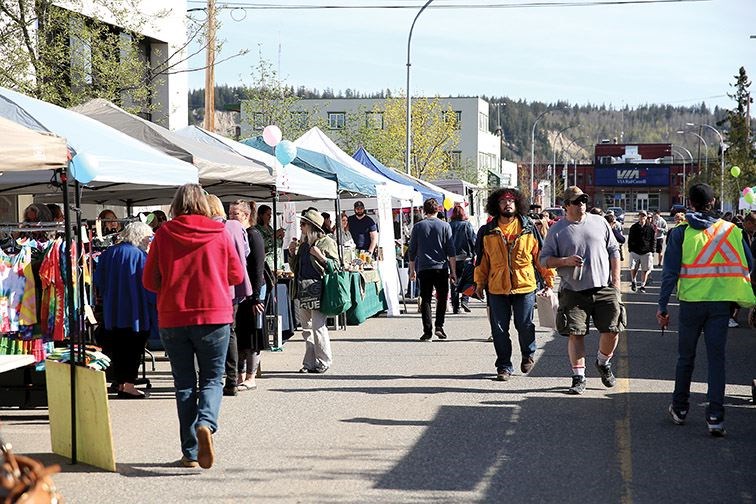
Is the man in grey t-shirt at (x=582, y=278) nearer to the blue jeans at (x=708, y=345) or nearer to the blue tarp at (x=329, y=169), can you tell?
the blue jeans at (x=708, y=345)

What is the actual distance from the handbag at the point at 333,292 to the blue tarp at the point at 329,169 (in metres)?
5.69

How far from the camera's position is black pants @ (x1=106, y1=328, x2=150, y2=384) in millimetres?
10531

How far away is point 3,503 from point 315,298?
8736mm

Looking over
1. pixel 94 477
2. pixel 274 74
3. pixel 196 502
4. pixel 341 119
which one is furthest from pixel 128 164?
pixel 341 119

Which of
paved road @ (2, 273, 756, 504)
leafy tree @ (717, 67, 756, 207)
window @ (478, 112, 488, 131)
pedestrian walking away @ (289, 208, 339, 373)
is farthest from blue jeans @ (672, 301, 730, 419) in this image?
window @ (478, 112, 488, 131)

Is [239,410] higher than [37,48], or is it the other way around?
[37,48]

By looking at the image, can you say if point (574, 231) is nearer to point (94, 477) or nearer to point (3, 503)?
point (94, 477)

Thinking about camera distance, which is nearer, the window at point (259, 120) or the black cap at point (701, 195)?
the black cap at point (701, 195)

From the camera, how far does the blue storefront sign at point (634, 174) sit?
147 m

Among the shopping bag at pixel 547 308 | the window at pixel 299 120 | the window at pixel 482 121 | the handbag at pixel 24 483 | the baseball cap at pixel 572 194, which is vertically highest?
the window at pixel 482 121

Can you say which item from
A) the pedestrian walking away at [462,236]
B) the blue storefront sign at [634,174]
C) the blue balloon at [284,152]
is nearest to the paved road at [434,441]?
the blue balloon at [284,152]

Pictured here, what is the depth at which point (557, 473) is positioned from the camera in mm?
7242

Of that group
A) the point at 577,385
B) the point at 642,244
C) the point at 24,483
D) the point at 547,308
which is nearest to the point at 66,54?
the point at 547,308

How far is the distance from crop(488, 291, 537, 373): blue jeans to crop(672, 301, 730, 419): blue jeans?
2709 millimetres
